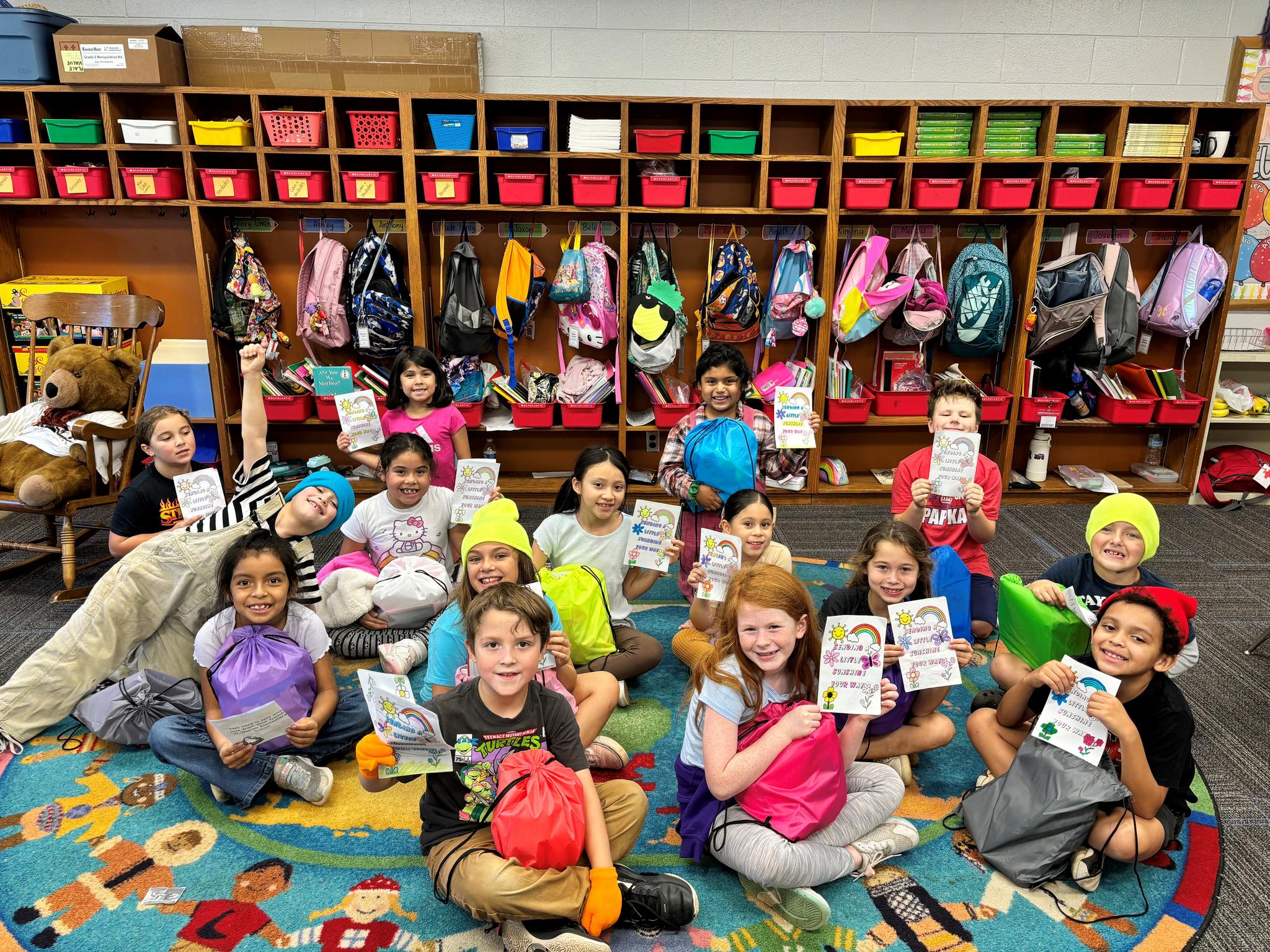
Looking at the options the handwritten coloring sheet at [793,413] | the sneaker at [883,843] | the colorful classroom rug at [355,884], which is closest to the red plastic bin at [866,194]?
the handwritten coloring sheet at [793,413]

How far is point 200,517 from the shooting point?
2951 millimetres

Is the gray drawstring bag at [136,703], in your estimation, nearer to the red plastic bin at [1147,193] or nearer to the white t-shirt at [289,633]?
the white t-shirt at [289,633]

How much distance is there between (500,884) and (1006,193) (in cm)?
427

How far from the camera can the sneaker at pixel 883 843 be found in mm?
2221

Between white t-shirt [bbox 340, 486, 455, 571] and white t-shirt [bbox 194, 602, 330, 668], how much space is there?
2.62 ft

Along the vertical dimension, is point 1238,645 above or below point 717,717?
below

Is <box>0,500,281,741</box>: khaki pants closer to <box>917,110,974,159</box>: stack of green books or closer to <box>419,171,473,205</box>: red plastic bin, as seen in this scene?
<box>419,171,473,205</box>: red plastic bin

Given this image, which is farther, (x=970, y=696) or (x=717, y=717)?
(x=970, y=696)

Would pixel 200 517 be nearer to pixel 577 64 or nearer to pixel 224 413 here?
pixel 224 413

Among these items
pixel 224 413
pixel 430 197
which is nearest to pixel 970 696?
pixel 430 197

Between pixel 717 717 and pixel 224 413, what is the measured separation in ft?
12.7

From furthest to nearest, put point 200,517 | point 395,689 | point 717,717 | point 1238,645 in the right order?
point 1238,645, point 200,517, point 717,717, point 395,689

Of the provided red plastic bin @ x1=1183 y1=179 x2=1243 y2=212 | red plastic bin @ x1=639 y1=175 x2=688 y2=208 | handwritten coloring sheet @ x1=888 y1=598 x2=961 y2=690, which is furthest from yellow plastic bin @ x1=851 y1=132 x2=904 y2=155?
handwritten coloring sheet @ x1=888 y1=598 x2=961 y2=690

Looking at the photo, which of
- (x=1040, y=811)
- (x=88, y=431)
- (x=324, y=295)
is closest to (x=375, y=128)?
(x=324, y=295)
